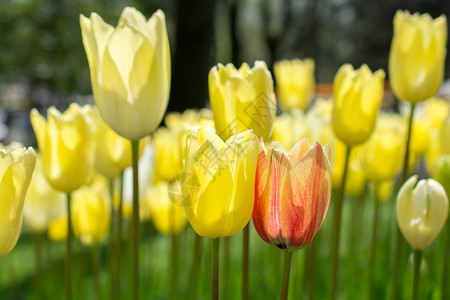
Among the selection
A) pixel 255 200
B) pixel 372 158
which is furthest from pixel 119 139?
pixel 372 158

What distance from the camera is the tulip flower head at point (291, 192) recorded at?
26.8 inches

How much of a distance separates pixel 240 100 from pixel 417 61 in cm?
60

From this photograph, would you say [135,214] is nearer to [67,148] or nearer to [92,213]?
[67,148]

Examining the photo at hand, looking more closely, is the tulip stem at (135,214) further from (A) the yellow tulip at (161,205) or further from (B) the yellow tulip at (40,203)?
(A) the yellow tulip at (161,205)

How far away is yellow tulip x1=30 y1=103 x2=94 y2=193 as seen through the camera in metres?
1.14

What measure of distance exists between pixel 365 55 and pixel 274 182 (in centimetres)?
2104

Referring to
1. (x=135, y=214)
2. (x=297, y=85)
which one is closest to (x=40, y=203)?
(x=135, y=214)

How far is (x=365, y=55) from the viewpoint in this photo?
20609 mm

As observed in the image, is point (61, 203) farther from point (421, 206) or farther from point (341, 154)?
point (421, 206)

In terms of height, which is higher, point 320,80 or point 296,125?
point 320,80

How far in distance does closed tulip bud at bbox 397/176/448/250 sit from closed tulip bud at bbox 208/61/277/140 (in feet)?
0.93

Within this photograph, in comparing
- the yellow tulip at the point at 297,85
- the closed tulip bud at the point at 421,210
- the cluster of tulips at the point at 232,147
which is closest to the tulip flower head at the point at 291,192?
the cluster of tulips at the point at 232,147

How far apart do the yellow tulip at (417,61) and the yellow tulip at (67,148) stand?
0.76 meters

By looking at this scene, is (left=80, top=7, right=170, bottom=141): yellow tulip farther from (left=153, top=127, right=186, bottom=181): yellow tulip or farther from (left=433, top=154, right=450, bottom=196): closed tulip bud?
(left=153, top=127, right=186, bottom=181): yellow tulip
